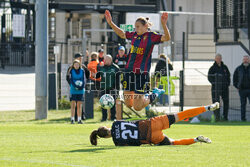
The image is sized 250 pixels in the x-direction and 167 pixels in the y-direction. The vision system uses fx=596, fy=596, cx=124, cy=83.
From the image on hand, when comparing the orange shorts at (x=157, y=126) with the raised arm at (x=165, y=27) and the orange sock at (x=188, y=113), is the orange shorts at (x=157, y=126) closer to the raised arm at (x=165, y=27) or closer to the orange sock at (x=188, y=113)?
the orange sock at (x=188, y=113)

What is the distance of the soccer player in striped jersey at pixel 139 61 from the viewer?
40.7 ft

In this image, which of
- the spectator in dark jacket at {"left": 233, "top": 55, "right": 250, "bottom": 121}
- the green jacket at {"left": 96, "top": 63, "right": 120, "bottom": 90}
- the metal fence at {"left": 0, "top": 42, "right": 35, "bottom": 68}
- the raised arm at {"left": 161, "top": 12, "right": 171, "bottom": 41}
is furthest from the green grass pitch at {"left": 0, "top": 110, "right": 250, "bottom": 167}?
the metal fence at {"left": 0, "top": 42, "right": 35, "bottom": 68}

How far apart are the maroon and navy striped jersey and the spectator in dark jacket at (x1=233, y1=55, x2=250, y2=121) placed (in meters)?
7.82

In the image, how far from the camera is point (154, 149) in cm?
966

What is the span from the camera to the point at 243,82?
1988 centimetres

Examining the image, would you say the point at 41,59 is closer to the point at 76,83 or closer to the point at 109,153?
the point at 76,83

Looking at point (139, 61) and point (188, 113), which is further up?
point (139, 61)

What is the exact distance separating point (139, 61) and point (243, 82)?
8097 mm

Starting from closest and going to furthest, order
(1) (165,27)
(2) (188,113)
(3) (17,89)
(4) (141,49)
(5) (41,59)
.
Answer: (2) (188,113) → (1) (165,27) → (4) (141,49) → (5) (41,59) → (3) (17,89)

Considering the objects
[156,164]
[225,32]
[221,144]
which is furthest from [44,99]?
[156,164]

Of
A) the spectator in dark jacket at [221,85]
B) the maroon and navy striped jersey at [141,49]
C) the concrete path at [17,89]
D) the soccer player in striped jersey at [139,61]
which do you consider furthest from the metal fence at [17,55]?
the maroon and navy striped jersey at [141,49]

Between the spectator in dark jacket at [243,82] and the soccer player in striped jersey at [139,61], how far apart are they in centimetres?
721

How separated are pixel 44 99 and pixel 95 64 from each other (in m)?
2.24

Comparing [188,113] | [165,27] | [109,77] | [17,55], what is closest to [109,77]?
[109,77]
